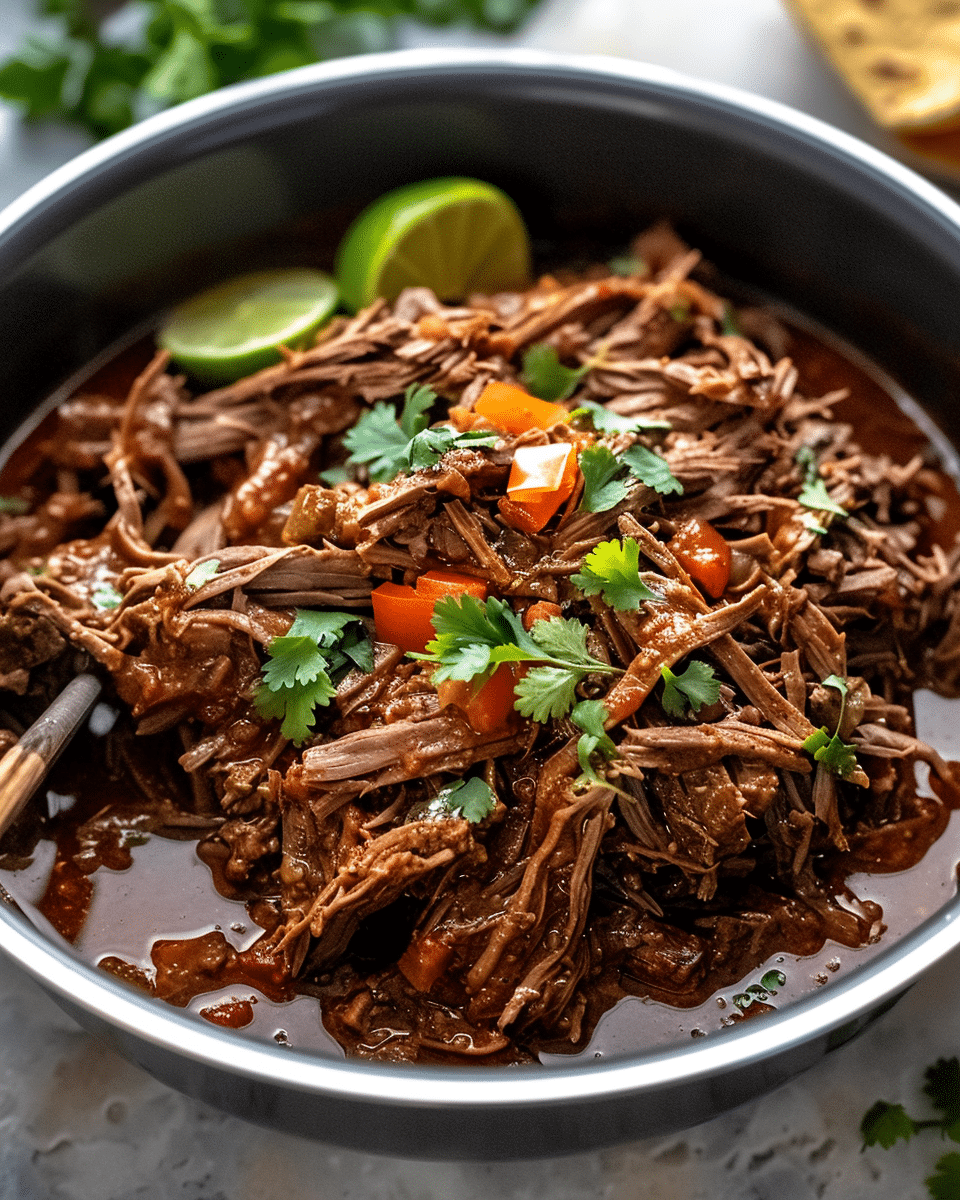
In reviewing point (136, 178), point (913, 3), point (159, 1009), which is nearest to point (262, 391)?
point (136, 178)

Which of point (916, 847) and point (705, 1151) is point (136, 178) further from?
point (705, 1151)

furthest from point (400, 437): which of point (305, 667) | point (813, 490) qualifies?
point (813, 490)

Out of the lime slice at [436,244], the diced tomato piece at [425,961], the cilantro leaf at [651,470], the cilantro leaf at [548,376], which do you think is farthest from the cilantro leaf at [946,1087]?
the lime slice at [436,244]

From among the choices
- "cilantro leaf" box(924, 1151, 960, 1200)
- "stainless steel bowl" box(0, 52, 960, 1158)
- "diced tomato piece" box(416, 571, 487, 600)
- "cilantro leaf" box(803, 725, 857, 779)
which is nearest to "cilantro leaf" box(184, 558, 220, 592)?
"diced tomato piece" box(416, 571, 487, 600)

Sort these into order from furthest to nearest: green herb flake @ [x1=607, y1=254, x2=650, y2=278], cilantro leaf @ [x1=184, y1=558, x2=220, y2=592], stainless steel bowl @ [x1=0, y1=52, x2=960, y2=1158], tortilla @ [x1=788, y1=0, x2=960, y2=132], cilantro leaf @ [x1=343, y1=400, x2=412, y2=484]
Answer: tortilla @ [x1=788, y1=0, x2=960, y2=132], green herb flake @ [x1=607, y1=254, x2=650, y2=278], stainless steel bowl @ [x1=0, y1=52, x2=960, y2=1158], cilantro leaf @ [x1=343, y1=400, x2=412, y2=484], cilantro leaf @ [x1=184, y1=558, x2=220, y2=592]

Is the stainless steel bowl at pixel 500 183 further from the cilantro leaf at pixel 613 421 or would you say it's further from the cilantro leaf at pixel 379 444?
the cilantro leaf at pixel 379 444

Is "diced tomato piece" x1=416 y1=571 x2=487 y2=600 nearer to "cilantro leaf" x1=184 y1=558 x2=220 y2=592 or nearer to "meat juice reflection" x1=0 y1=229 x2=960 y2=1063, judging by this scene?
"meat juice reflection" x1=0 y1=229 x2=960 y2=1063
